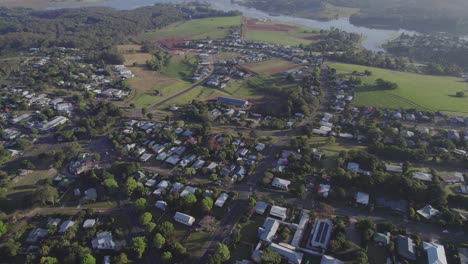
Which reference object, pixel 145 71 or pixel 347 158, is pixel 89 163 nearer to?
pixel 347 158

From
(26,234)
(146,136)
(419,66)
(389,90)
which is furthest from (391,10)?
(26,234)

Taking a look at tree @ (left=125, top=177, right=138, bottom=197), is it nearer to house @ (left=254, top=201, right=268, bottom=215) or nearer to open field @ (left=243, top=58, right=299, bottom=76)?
house @ (left=254, top=201, right=268, bottom=215)

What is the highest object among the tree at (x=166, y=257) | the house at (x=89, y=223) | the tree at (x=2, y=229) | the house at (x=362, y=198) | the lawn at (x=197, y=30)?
the lawn at (x=197, y=30)

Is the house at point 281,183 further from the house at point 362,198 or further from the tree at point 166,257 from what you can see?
the tree at point 166,257

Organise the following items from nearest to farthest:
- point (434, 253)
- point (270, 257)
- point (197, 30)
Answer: point (270, 257) < point (434, 253) < point (197, 30)

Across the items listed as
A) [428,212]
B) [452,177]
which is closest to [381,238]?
[428,212]

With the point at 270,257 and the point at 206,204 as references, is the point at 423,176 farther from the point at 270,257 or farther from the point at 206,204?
the point at 206,204

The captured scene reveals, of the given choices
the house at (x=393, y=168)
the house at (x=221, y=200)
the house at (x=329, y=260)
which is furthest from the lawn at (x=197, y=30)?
the house at (x=329, y=260)
